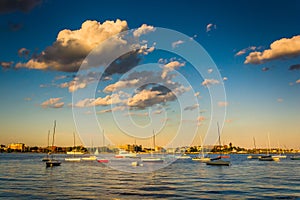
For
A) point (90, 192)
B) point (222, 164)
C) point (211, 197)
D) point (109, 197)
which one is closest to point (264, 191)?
point (211, 197)

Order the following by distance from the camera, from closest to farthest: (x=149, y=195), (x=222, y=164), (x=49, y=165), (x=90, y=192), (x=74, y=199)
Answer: (x=74, y=199)
(x=149, y=195)
(x=90, y=192)
(x=49, y=165)
(x=222, y=164)

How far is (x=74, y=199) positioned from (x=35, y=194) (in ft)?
21.7

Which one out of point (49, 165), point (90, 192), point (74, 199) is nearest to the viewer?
point (74, 199)

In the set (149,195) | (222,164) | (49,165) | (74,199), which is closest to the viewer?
(74,199)

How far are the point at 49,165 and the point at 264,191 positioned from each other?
6924 cm

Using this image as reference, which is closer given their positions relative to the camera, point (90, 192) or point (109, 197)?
point (109, 197)

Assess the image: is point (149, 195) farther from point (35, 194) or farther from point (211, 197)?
point (35, 194)

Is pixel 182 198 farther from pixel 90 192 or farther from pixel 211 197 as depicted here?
pixel 90 192

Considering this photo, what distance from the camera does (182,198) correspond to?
30453 millimetres

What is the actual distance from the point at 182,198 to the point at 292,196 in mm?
12255

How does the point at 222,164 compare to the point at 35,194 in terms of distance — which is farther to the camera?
the point at 222,164

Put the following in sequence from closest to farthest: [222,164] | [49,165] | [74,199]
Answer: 1. [74,199]
2. [49,165]
3. [222,164]

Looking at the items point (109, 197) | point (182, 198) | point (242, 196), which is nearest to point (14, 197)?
point (109, 197)

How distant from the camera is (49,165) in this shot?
87.5 m
